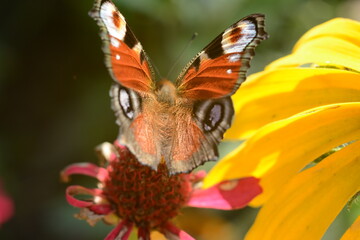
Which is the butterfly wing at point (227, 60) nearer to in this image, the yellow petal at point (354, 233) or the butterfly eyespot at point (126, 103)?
the butterfly eyespot at point (126, 103)

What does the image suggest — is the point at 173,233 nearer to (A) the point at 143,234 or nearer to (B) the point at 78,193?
(A) the point at 143,234

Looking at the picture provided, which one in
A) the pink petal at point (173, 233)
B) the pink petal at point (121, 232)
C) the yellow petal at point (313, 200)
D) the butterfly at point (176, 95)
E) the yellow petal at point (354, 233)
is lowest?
the yellow petal at point (354, 233)

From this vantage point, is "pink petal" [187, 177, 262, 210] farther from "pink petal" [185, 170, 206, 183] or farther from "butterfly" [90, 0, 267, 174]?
"butterfly" [90, 0, 267, 174]

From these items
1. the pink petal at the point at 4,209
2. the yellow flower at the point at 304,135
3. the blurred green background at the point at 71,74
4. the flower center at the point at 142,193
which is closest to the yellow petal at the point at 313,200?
the yellow flower at the point at 304,135

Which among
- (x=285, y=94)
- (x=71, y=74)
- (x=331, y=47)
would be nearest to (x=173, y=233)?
(x=285, y=94)

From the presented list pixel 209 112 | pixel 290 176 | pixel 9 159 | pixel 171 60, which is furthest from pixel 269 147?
pixel 9 159

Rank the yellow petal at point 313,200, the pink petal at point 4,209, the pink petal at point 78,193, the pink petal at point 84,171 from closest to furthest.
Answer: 1. the yellow petal at point 313,200
2. the pink petal at point 78,193
3. the pink petal at point 84,171
4. the pink petal at point 4,209

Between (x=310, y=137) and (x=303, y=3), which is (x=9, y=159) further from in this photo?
(x=310, y=137)
